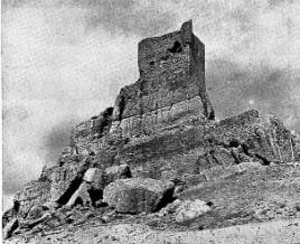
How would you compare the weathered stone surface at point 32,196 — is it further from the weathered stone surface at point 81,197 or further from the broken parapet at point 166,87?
the broken parapet at point 166,87

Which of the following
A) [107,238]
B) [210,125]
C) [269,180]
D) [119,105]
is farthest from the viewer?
[119,105]

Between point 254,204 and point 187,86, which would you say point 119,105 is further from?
point 254,204

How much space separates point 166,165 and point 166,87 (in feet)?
22.7

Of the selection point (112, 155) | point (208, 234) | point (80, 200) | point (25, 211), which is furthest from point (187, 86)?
point (208, 234)

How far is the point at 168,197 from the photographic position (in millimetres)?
30859

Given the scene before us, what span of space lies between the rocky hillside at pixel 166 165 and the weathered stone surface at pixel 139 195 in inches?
2.1

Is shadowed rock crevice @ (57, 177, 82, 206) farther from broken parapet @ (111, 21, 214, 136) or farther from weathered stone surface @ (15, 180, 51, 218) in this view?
broken parapet @ (111, 21, 214, 136)

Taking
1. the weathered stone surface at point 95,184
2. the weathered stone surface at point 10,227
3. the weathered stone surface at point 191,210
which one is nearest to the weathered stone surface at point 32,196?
the weathered stone surface at point 10,227

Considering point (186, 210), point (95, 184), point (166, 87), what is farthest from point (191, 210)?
point (166, 87)

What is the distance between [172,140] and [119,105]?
786cm

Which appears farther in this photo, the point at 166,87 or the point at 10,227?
the point at 166,87

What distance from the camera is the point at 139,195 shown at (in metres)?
30.3

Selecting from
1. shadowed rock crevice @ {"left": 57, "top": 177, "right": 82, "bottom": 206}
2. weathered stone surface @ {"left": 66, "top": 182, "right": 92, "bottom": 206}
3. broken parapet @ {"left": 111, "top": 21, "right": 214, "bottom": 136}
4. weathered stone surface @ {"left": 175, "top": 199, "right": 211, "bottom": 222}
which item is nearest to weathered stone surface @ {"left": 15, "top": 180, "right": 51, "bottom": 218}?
shadowed rock crevice @ {"left": 57, "top": 177, "right": 82, "bottom": 206}

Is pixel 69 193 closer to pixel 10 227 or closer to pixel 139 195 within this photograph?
pixel 10 227
